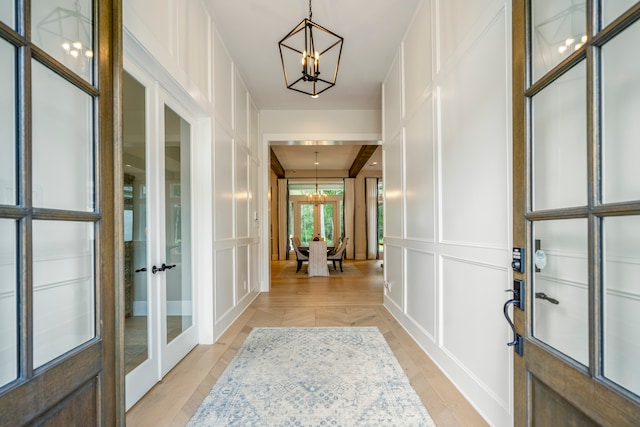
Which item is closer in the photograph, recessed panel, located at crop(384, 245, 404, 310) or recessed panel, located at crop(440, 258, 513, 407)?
recessed panel, located at crop(440, 258, 513, 407)

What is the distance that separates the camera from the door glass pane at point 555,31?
3.39ft

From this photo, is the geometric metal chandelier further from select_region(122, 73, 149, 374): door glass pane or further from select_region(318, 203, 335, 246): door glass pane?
select_region(318, 203, 335, 246): door glass pane

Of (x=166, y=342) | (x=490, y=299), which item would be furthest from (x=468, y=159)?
(x=166, y=342)

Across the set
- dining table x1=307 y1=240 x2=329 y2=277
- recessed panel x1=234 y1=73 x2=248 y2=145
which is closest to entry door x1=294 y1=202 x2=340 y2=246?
dining table x1=307 y1=240 x2=329 y2=277

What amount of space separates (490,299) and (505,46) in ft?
→ 4.57

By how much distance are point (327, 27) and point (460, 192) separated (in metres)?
2.35

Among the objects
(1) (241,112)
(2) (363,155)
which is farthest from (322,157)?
(1) (241,112)

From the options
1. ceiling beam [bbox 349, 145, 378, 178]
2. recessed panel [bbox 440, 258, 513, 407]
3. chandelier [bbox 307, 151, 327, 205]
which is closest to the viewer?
recessed panel [bbox 440, 258, 513, 407]

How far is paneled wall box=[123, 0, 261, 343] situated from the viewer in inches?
88.7

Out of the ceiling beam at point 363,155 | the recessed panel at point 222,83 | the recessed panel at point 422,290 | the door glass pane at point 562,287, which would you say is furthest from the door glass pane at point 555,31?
the ceiling beam at point 363,155

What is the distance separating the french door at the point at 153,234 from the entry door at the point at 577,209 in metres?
2.20

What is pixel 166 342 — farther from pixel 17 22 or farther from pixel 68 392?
pixel 17 22

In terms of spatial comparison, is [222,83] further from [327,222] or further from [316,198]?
[327,222]

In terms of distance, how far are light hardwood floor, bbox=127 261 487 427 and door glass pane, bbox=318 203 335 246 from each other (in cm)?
586
